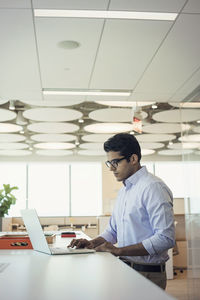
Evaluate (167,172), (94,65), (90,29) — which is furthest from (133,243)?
(167,172)

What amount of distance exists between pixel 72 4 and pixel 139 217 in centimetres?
196

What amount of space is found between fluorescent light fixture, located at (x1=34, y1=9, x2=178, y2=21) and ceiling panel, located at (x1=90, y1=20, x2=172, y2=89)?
67 millimetres

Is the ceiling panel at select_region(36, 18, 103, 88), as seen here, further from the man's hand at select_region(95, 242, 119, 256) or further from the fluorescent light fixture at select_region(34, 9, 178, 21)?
the man's hand at select_region(95, 242, 119, 256)

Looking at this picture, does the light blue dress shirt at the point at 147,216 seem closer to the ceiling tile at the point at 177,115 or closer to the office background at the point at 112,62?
the office background at the point at 112,62

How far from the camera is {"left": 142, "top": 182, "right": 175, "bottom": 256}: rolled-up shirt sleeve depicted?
2096 mm

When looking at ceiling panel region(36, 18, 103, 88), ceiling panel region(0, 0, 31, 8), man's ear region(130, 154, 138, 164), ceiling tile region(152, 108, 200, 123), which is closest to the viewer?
man's ear region(130, 154, 138, 164)

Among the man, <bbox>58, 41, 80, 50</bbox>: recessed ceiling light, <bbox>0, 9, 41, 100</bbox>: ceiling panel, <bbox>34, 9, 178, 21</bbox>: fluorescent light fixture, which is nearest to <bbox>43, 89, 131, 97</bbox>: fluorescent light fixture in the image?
<bbox>0, 9, 41, 100</bbox>: ceiling panel

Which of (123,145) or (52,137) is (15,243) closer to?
(123,145)

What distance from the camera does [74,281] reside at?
1322 millimetres

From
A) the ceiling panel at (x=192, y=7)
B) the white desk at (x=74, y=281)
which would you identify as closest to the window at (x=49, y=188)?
the ceiling panel at (x=192, y=7)

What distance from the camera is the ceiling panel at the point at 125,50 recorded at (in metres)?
3.61

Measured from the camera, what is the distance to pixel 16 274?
150 centimetres

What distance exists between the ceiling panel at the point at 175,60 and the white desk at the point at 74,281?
2.52 meters

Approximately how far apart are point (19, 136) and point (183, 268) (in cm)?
557
